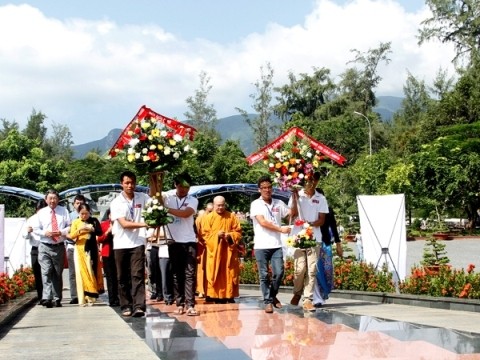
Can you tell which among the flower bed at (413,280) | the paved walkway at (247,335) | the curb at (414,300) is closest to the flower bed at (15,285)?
the paved walkway at (247,335)

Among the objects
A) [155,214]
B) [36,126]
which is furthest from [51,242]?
[36,126]

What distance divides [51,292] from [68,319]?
9.60 ft

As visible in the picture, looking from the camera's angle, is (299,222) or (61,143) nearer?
(299,222)

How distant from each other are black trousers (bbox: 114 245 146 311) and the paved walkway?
303 millimetres

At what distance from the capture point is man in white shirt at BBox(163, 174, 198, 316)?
1184cm

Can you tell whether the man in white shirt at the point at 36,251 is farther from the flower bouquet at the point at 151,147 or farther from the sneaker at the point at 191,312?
the sneaker at the point at 191,312

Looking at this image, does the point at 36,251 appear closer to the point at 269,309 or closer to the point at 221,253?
the point at 221,253

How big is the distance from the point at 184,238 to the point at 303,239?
1.62 meters

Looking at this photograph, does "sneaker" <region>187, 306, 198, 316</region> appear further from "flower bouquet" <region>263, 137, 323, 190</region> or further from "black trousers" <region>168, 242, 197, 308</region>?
"flower bouquet" <region>263, 137, 323, 190</region>

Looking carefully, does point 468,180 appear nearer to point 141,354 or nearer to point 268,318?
point 268,318

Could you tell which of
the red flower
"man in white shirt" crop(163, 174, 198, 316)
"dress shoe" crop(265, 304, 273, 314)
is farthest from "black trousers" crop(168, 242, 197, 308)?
the red flower

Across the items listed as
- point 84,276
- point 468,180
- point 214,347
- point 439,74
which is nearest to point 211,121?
point 439,74

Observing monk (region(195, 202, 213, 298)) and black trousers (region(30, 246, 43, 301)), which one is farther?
black trousers (region(30, 246, 43, 301))

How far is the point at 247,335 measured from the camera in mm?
9289
